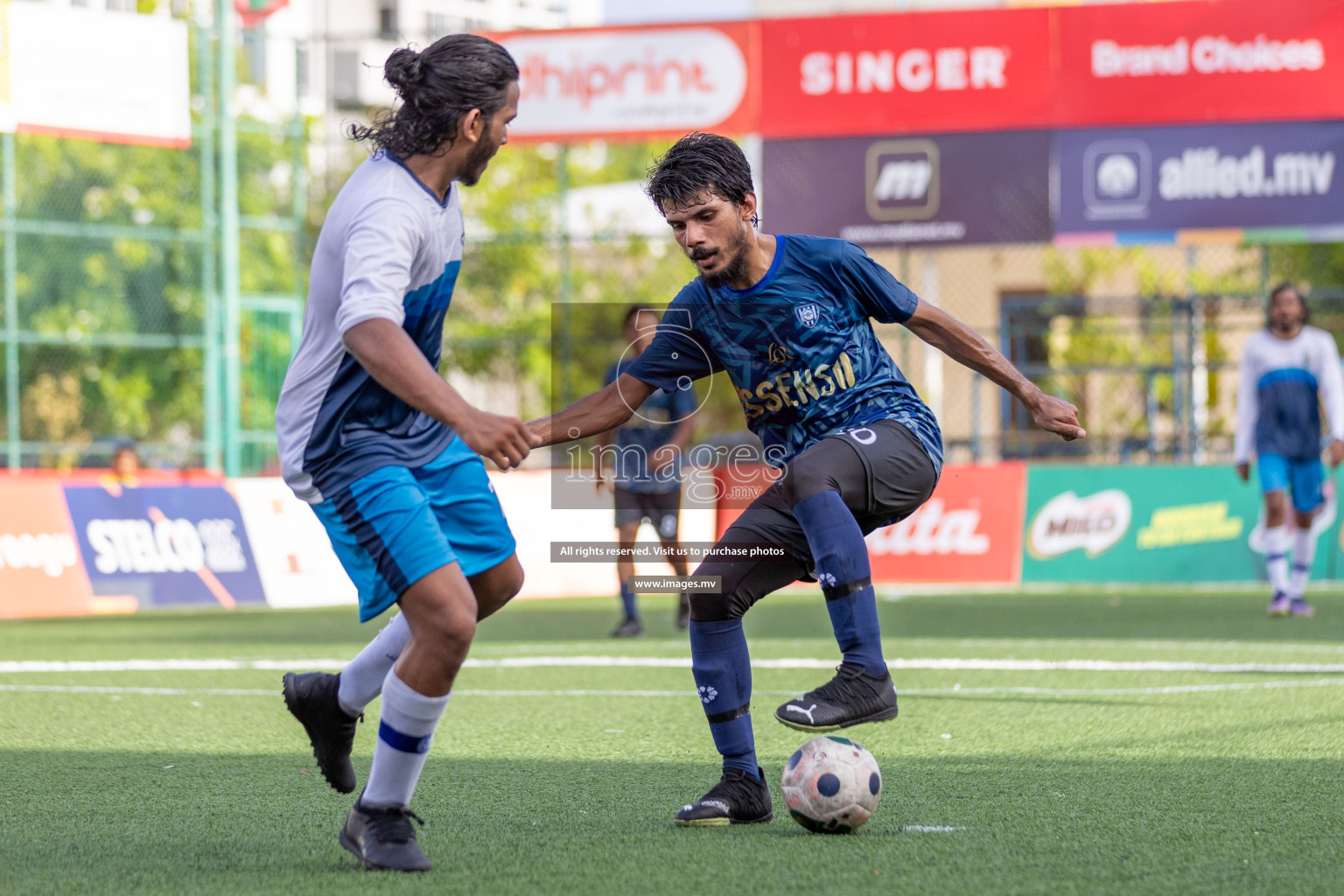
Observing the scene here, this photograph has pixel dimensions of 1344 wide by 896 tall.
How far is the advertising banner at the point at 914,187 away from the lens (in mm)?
15539

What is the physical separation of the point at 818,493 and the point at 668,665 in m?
4.69

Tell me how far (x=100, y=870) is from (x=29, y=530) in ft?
31.3

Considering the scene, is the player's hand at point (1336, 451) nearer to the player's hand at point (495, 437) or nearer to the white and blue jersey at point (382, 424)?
the white and blue jersey at point (382, 424)

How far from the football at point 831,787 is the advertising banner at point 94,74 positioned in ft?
42.0

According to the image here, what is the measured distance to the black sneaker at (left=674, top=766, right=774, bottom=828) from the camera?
14.7 feet

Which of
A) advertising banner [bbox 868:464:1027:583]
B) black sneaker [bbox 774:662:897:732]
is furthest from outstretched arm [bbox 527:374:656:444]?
advertising banner [bbox 868:464:1027:583]

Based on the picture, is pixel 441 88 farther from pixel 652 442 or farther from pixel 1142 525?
pixel 1142 525

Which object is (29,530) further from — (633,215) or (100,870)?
→ (633,215)

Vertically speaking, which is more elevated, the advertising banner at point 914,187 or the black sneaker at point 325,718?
the advertising banner at point 914,187

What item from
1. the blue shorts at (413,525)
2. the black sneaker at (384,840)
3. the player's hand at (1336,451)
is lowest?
the black sneaker at (384,840)

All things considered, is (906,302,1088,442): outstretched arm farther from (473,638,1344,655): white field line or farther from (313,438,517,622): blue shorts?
(473,638,1344,655): white field line

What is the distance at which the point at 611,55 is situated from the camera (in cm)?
1620

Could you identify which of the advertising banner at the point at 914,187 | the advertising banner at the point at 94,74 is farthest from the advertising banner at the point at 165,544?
the advertising banner at the point at 914,187

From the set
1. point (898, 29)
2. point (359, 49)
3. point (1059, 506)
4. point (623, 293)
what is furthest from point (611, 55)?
point (359, 49)
